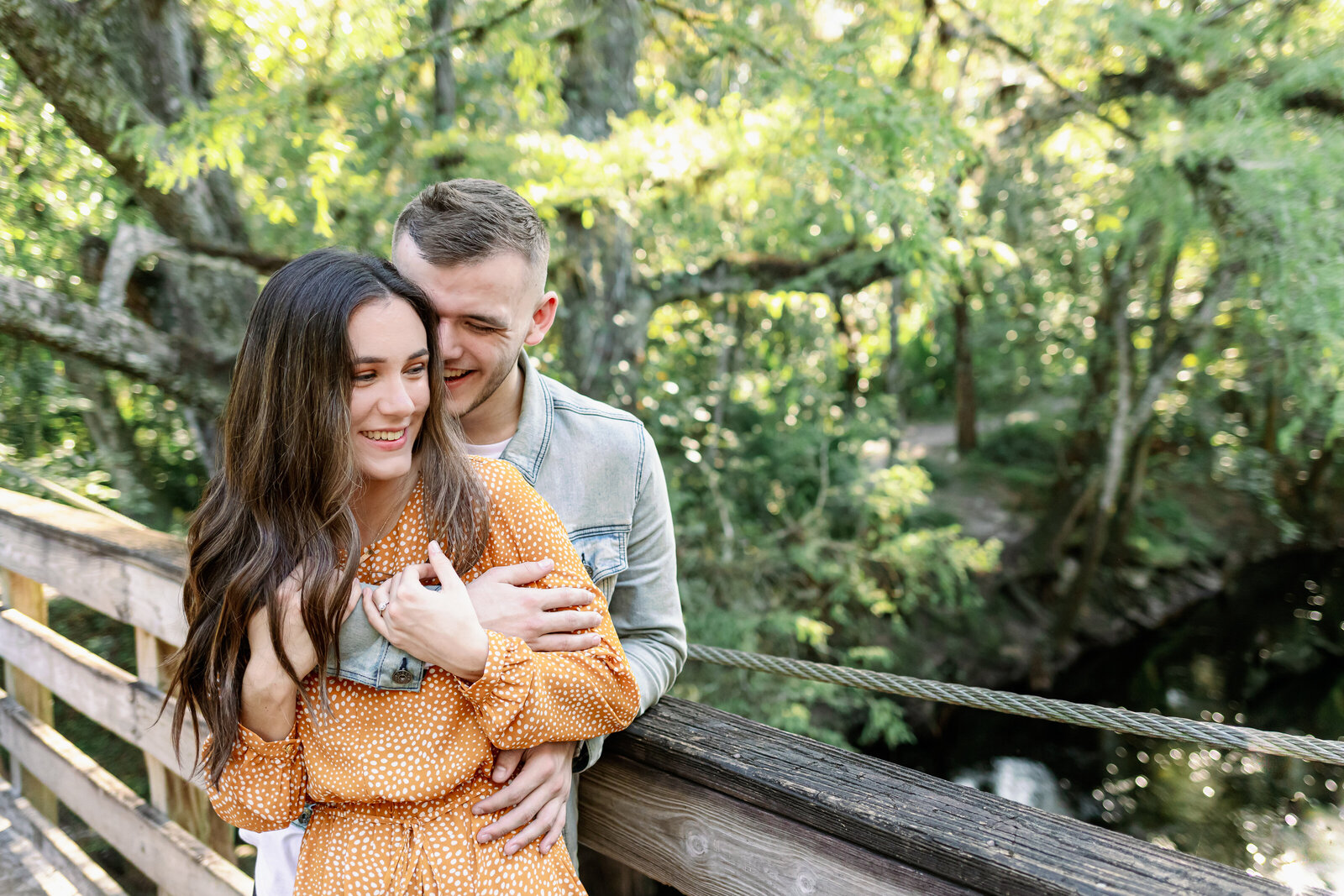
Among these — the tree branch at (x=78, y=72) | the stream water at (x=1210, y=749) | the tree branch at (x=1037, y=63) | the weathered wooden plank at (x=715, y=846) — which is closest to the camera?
the weathered wooden plank at (x=715, y=846)

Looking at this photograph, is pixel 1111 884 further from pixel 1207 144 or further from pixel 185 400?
pixel 1207 144

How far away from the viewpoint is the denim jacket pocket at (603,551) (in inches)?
50.0

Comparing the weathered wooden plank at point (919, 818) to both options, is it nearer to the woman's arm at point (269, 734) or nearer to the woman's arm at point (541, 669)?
the woman's arm at point (541, 669)

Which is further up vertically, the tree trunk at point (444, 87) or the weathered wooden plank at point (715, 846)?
the tree trunk at point (444, 87)

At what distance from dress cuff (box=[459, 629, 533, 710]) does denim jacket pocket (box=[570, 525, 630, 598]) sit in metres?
0.28

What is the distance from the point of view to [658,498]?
4.40 feet

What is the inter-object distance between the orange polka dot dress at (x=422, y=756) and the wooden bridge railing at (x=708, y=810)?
14 centimetres

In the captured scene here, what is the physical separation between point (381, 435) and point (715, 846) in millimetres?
678

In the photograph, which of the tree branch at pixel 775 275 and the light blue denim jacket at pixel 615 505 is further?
the tree branch at pixel 775 275

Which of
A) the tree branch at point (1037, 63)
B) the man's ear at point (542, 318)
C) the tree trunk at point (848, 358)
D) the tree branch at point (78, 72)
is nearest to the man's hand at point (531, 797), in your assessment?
the man's ear at point (542, 318)

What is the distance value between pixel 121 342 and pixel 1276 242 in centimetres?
495

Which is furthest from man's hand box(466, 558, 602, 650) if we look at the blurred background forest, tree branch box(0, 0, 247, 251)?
tree branch box(0, 0, 247, 251)

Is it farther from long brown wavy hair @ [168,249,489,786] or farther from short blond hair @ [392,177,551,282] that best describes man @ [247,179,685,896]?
long brown wavy hair @ [168,249,489,786]

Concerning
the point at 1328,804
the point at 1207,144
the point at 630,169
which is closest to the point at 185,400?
the point at 630,169
